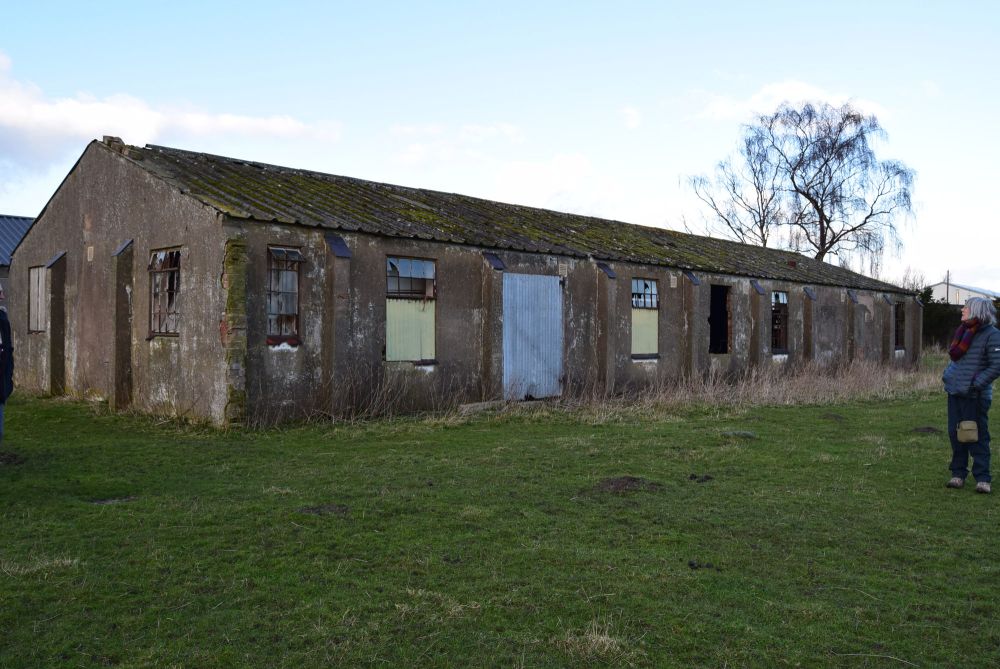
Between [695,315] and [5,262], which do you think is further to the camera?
[5,262]

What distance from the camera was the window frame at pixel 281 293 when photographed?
11.9 meters

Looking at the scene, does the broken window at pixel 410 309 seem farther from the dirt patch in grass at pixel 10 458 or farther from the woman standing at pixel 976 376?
the woman standing at pixel 976 376

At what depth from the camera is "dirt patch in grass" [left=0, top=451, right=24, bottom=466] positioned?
854 cm

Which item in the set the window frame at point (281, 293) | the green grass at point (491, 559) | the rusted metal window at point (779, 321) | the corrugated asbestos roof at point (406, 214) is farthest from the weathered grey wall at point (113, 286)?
the rusted metal window at point (779, 321)

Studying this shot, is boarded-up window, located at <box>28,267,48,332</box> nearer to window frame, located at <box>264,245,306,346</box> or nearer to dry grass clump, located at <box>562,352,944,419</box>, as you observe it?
window frame, located at <box>264,245,306,346</box>

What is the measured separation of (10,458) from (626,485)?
6.57m

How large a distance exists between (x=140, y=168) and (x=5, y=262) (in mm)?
18223

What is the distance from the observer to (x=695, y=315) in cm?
1934

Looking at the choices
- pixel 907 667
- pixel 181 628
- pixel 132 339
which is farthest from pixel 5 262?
pixel 907 667

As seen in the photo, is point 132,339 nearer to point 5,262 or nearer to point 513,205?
point 513,205

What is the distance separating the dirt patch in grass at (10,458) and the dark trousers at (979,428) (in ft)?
30.8

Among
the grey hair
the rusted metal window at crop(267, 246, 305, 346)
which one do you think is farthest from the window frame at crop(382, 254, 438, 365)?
the grey hair

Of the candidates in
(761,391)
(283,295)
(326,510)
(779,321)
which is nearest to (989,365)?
(326,510)

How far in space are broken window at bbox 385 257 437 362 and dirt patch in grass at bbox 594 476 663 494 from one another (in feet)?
21.0
